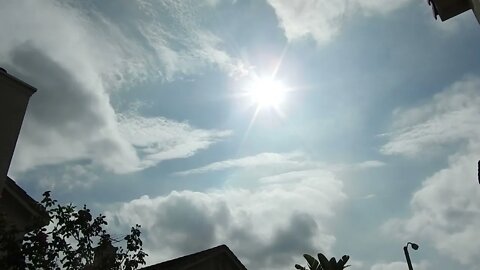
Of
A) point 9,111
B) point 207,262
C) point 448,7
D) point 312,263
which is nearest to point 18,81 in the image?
point 9,111

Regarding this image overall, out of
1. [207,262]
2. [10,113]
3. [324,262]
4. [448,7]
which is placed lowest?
[207,262]

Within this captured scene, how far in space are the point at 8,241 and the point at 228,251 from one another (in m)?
10.4

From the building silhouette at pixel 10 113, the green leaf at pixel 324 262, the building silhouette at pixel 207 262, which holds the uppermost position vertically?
the building silhouette at pixel 10 113

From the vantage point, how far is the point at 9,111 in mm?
11352

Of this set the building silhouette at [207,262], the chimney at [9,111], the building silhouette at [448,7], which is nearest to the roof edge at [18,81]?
the chimney at [9,111]

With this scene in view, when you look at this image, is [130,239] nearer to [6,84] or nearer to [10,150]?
[10,150]

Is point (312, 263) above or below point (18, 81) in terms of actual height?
below

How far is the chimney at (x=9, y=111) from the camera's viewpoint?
35.9ft

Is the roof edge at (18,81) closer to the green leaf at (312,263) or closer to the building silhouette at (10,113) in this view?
the building silhouette at (10,113)

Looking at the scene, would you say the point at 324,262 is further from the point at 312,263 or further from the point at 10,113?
the point at 10,113

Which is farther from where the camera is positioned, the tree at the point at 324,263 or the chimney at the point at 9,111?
the tree at the point at 324,263

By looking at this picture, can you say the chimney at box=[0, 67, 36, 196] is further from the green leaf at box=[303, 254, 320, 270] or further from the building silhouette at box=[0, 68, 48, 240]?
the green leaf at box=[303, 254, 320, 270]

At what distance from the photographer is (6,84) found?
1141 centimetres

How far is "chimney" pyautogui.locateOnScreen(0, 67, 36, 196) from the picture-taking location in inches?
431
